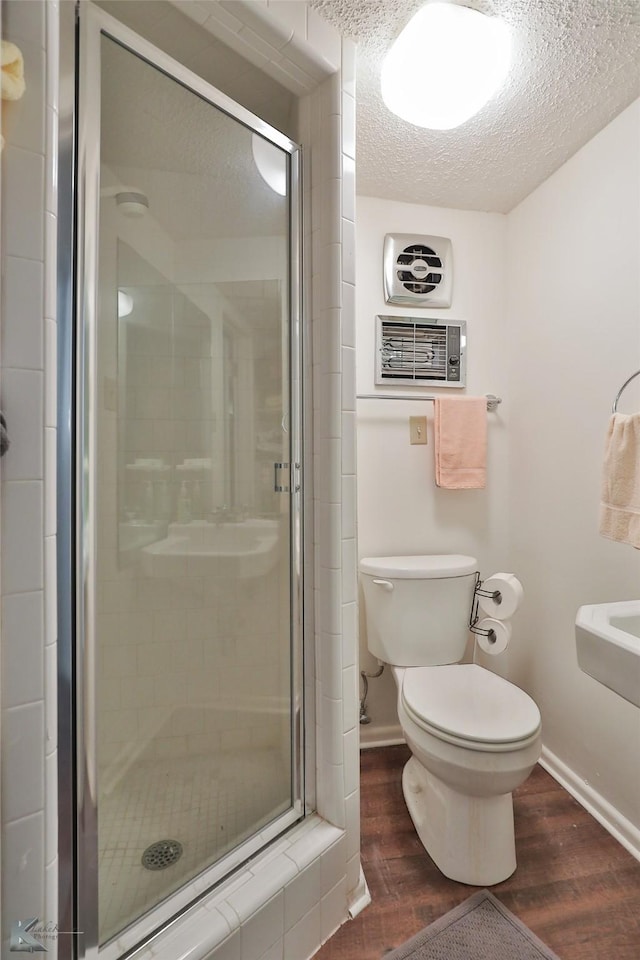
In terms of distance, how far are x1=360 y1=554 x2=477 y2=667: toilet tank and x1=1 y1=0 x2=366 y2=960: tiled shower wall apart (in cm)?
51

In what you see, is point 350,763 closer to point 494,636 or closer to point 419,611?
point 419,611

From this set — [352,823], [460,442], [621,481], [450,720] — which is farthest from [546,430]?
[352,823]

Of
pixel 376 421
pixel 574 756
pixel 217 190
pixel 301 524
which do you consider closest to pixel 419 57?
pixel 217 190

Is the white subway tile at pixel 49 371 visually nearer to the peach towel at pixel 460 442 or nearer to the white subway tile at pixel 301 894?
the white subway tile at pixel 301 894

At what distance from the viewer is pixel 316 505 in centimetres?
118

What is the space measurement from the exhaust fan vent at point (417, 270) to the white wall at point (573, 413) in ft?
1.02

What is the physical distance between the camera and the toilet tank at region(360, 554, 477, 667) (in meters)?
1.64

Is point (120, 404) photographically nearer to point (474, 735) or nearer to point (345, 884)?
point (474, 735)

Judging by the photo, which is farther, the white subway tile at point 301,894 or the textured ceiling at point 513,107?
the textured ceiling at point 513,107

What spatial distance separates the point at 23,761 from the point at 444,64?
1680 millimetres

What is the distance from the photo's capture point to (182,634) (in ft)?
3.50

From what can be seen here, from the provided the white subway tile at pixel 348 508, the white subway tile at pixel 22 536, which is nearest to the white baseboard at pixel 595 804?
the white subway tile at pixel 348 508

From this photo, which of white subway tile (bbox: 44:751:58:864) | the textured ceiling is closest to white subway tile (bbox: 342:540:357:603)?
white subway tile (bbox: 44:751:58:864)

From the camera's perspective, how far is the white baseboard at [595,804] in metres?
1.35
